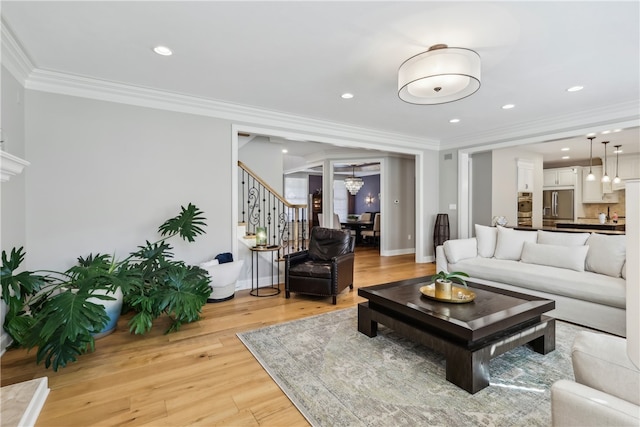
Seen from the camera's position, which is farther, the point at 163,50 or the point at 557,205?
the point at 557,205

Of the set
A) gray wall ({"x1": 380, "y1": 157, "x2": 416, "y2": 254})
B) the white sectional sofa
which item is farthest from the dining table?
the white sectional sofa

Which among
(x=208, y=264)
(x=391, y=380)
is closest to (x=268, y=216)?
(x=208, y=264)

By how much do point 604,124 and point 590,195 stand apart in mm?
4863

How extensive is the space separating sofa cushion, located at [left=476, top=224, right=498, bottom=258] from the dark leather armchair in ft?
6.26

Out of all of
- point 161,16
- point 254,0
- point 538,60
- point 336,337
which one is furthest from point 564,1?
point 336,337

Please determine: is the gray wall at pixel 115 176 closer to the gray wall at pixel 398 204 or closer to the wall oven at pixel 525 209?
the gray wall at pixel 398 204

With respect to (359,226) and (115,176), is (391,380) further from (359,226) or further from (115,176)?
(359,226)

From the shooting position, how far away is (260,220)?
5.75m

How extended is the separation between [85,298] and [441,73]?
321 cm

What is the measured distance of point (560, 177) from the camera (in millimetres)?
8641

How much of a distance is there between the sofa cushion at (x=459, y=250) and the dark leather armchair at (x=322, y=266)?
4.54 ft

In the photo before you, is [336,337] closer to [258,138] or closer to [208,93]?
[208,93]

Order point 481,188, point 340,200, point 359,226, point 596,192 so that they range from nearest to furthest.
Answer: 1. point 481,188
2. point 596,192
3. point 359,226
4. point 340,200

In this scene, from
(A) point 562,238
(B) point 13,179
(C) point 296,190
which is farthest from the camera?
(C) point 296,190
